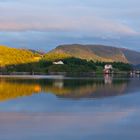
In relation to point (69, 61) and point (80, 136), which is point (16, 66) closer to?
point (69, 61)

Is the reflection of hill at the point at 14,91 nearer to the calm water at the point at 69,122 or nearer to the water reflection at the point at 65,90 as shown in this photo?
the water reflection at the point at 65,90

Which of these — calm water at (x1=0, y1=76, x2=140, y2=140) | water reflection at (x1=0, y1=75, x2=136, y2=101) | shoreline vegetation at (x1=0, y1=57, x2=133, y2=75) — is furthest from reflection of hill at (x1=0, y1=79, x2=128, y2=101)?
shoreline vegetation at (x1=0, y1=57, x2=133, y2=75)

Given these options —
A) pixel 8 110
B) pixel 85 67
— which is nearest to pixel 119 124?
pixel 8 110

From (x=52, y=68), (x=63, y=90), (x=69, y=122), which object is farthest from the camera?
(x=52, y=68)

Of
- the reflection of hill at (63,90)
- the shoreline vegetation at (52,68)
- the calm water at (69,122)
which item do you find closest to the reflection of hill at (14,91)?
the reflection of hill at (63,90)

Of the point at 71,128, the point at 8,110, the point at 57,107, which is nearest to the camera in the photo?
the point at 71,128

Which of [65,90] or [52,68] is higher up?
[52,68]

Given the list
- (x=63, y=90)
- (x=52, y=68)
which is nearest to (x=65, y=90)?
(x=63, y=90)

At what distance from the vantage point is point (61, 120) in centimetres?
2325

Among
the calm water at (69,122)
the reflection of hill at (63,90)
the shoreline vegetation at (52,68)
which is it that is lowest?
the calm water at (69,122)

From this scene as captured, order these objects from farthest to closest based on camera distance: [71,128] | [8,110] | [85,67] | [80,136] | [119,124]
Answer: [85,67] < [8,110] < [119,124] < [71,128] < [80,136]

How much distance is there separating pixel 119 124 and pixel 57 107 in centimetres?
889

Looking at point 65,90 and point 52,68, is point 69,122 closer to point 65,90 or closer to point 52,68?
point 65,90

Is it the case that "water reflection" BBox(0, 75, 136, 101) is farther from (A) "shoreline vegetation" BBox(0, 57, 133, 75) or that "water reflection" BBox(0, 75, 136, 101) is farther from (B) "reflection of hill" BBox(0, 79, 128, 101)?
(A) "shoreline vegetation" BBox(0, 57, 133, 75)
